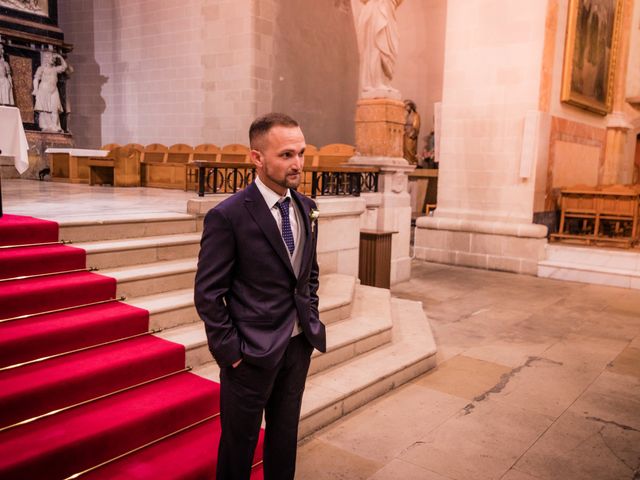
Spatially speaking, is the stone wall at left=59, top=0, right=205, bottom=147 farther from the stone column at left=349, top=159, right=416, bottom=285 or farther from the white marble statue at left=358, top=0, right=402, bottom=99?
the stone column at left=349, top=159, right=416, bottom=285

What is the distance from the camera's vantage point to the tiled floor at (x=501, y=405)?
2965 mm

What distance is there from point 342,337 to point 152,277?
1462 millimetres

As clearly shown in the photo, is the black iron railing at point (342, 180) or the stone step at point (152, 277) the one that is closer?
the stone step at point (152, 277)

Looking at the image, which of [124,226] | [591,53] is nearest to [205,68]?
[591,53]

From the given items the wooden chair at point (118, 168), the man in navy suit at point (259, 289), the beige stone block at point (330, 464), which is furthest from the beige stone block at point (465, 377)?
the wooden chair at point (118, 168)

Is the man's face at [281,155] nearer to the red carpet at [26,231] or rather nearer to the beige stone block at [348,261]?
the red carpet at [26,231]

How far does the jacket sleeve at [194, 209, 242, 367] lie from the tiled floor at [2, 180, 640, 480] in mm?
1305

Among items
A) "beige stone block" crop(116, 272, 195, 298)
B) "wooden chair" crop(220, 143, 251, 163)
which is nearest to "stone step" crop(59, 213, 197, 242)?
"beige stone block" crop(116, 272, 195, 298)

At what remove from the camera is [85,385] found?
2.78 m

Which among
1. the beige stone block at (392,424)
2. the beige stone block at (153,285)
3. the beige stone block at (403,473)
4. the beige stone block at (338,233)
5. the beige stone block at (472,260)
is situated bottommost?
the beige stone block at (392,424)

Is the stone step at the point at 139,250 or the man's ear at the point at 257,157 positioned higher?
the man's ear at the point at 257,157

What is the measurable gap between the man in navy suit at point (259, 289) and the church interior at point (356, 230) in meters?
0.76

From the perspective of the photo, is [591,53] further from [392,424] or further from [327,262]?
Result: [392,424]

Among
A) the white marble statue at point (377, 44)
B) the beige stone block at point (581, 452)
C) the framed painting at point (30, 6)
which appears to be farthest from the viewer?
the framed painting at point (30, 6)
